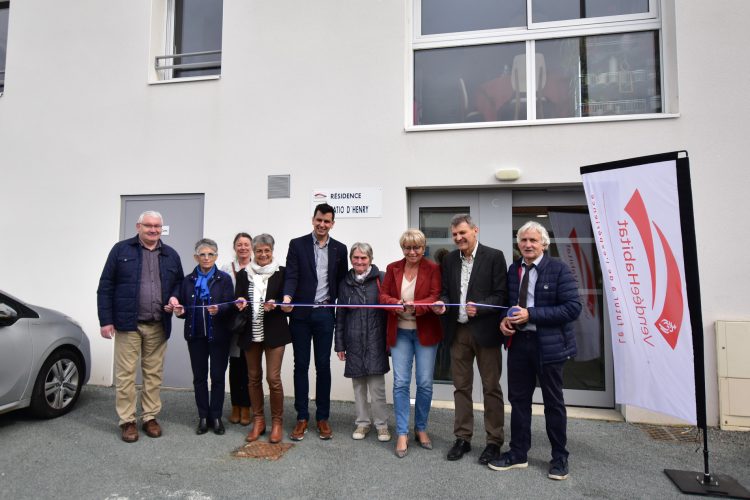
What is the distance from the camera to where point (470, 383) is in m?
3.91

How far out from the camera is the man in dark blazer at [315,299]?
13.6 ft

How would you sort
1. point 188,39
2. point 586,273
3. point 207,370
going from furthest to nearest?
point 188,39 < point 586,273 < point 207,370

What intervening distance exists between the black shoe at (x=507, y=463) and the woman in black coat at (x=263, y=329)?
1817mm

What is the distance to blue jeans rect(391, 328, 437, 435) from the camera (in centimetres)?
395

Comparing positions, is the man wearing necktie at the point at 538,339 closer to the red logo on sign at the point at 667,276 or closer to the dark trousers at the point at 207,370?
the red logo on sign at the point at 667,276

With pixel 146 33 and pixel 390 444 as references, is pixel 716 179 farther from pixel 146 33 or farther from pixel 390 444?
pixel 146 33

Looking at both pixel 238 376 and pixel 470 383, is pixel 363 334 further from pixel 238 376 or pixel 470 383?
pixel 238 376

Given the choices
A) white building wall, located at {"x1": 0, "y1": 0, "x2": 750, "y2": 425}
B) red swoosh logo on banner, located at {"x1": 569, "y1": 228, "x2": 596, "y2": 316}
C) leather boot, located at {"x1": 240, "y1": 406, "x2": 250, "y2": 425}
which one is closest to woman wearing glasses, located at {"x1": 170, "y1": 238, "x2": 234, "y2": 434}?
leather boot, located at {"x1": 240, "y1": 406, "x2": 250, "y2": 425}

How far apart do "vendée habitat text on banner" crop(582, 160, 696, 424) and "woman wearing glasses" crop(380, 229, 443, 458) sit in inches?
54.4

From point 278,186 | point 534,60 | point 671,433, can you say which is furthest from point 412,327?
point 534,60

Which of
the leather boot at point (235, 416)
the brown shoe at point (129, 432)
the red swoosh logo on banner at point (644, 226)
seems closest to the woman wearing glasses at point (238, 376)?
the leather boot at point (235, 416)

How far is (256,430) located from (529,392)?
93.4 inches

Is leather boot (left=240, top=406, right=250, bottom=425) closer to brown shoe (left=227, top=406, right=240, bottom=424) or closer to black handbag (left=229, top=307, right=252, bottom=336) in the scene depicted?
brown shoe (left=227, top=406, right=240, bottom=424)

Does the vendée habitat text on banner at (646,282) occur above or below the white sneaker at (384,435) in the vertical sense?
above
